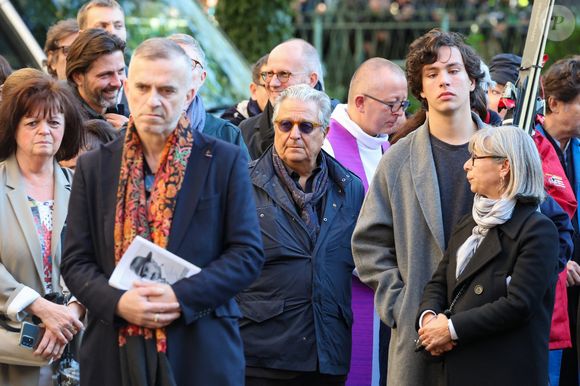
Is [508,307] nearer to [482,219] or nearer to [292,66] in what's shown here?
[482,219]

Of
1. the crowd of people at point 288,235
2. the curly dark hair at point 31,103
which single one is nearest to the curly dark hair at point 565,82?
the crowd of people at point 288,235

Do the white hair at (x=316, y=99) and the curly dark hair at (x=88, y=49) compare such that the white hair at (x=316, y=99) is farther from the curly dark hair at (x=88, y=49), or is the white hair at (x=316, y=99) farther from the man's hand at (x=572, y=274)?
the man's hand at (x=572, y=274)

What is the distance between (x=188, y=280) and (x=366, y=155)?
2751 mm

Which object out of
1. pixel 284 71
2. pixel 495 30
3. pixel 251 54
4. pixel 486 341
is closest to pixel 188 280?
pixel 486 341

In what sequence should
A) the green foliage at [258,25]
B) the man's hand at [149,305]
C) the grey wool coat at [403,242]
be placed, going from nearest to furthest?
the man's hand at [149,305] < the grey wool coat at [403,242] < the green foliage at [258,25]

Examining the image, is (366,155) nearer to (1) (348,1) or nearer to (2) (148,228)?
(2) (148,228)

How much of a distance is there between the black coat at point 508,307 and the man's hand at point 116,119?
8.84ft

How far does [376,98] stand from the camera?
7266 mm

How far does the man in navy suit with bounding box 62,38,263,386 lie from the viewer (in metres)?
4.54

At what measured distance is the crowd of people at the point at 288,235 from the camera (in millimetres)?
4613

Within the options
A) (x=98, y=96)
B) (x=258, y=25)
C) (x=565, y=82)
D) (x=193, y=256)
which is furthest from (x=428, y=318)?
(x=258, y=25)

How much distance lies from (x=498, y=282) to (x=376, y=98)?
7.34 ft

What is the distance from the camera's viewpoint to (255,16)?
16219 millimetres

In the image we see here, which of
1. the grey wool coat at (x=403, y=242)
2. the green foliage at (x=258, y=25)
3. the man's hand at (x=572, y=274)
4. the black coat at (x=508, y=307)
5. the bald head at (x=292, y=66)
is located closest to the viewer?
the black coat at (x=508, y=307)
